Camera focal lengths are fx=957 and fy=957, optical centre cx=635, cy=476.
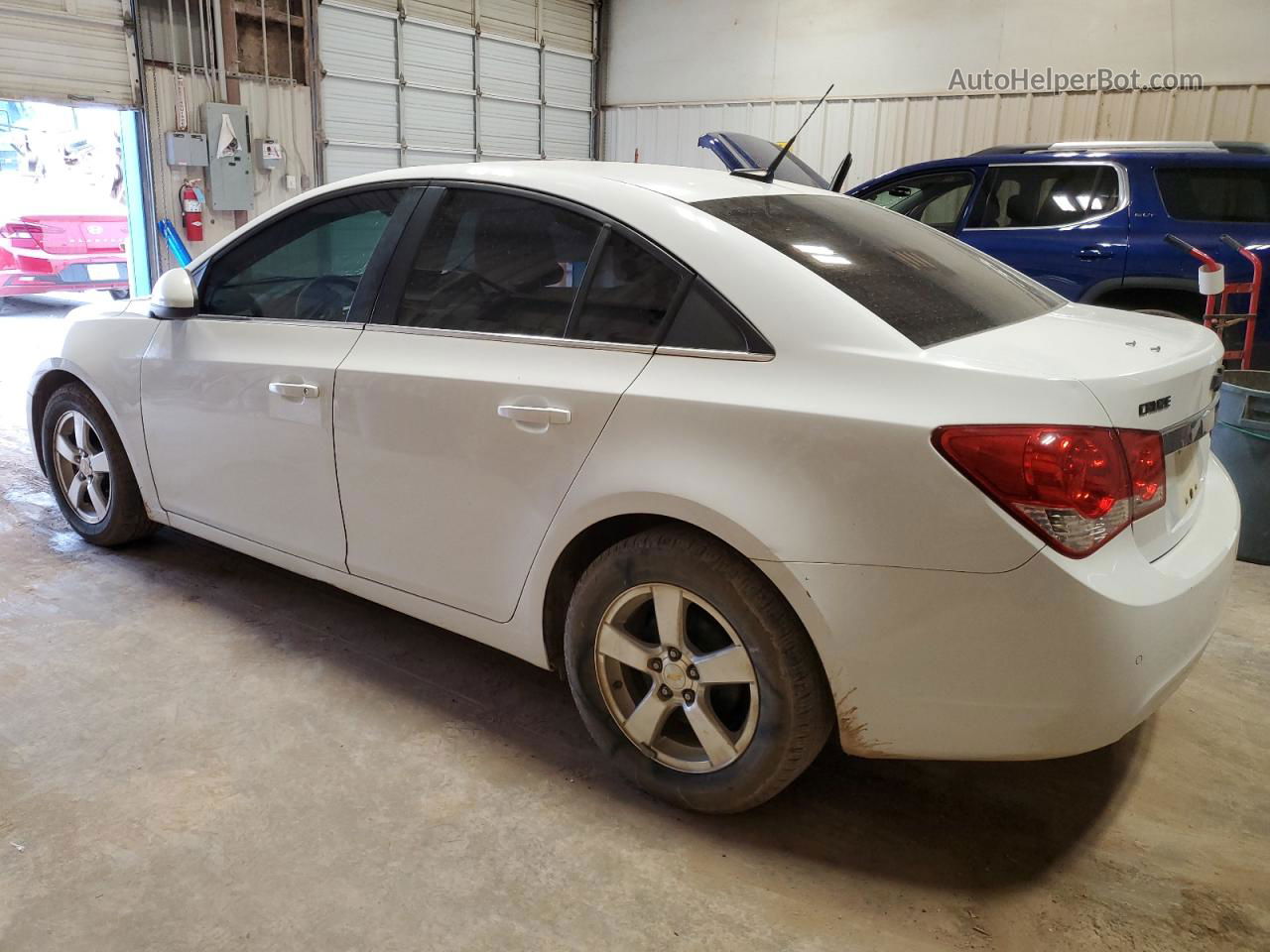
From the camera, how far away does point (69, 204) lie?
1037 cm

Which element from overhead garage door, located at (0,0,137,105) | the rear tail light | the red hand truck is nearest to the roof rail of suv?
the red hand truck

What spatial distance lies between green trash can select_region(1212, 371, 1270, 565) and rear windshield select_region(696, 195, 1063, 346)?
5.52ft

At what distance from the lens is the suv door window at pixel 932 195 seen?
6.49 metres

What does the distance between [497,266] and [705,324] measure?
66 cm

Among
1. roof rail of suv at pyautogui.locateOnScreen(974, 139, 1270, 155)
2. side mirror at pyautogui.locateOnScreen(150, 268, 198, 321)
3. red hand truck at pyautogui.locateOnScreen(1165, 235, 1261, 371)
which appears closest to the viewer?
side mirror at pyautogui.locateOnScreen(150, 268, 198, 321)

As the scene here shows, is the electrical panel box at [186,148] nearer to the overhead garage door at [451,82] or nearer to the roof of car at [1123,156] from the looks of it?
the overhead garage door at [451,82]

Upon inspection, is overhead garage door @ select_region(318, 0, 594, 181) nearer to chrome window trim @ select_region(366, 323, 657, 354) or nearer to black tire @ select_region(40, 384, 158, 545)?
black tire @ select_region(40, 384, 158, 545)

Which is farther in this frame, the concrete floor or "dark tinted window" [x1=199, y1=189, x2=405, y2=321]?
"dark tinted window" [x1=199, y1=189, x2=405, y2=321]

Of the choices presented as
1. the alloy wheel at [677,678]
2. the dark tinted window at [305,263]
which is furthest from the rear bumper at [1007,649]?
the dark tinted window at [305,263]

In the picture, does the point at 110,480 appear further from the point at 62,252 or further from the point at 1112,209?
the point at 62,252

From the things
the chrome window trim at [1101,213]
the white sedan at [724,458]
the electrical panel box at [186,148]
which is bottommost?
the white sedan at [724,458]

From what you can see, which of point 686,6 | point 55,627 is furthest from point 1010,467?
point 686,6

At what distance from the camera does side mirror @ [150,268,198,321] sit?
2980 millimetres

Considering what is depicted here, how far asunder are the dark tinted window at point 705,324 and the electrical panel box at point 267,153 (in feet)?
A: 29.1
